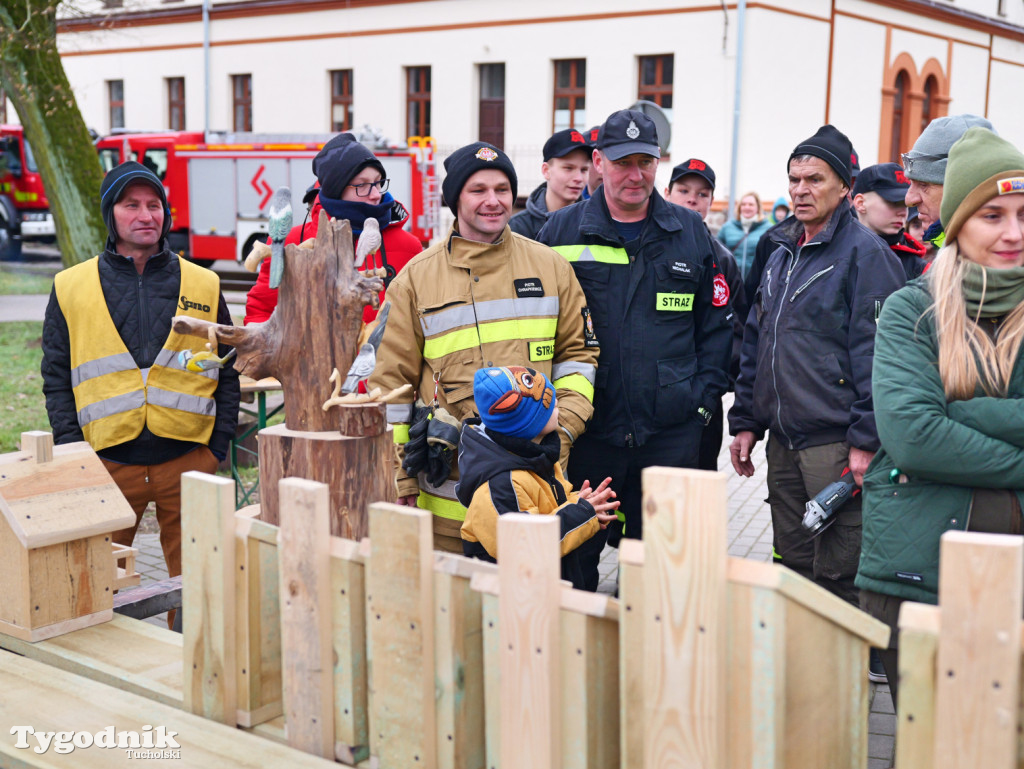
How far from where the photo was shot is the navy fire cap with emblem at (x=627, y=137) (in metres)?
3.81

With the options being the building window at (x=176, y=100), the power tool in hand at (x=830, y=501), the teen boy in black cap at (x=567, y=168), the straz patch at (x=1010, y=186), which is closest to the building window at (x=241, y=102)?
the building window at (x=176, y=100)

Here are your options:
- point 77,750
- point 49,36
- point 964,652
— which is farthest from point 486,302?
point 49,36

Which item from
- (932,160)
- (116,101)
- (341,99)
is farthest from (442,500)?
(116,101)

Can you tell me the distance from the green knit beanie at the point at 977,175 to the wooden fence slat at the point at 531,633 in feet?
4.34

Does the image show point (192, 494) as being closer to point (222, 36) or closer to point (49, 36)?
point (49, 36)

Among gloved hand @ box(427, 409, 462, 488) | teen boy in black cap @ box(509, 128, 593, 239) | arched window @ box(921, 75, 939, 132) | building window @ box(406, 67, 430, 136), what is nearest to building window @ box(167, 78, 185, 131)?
building window @ box(406, 67, 430, 136)

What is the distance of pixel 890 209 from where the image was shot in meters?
4.42

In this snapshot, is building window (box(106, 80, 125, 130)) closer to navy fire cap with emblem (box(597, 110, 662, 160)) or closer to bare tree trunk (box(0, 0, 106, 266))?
bare tree trunk (box(0, 0, 106, 266))

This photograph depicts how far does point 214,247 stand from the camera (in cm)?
2120

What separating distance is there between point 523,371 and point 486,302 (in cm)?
47

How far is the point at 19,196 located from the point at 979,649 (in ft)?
77.3

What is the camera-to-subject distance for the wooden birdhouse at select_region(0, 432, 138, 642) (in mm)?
2568

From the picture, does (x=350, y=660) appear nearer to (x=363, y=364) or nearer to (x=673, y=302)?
(x=363, y=364)

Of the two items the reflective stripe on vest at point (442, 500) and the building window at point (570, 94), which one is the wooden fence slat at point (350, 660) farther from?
the building window at point (570, 94)
